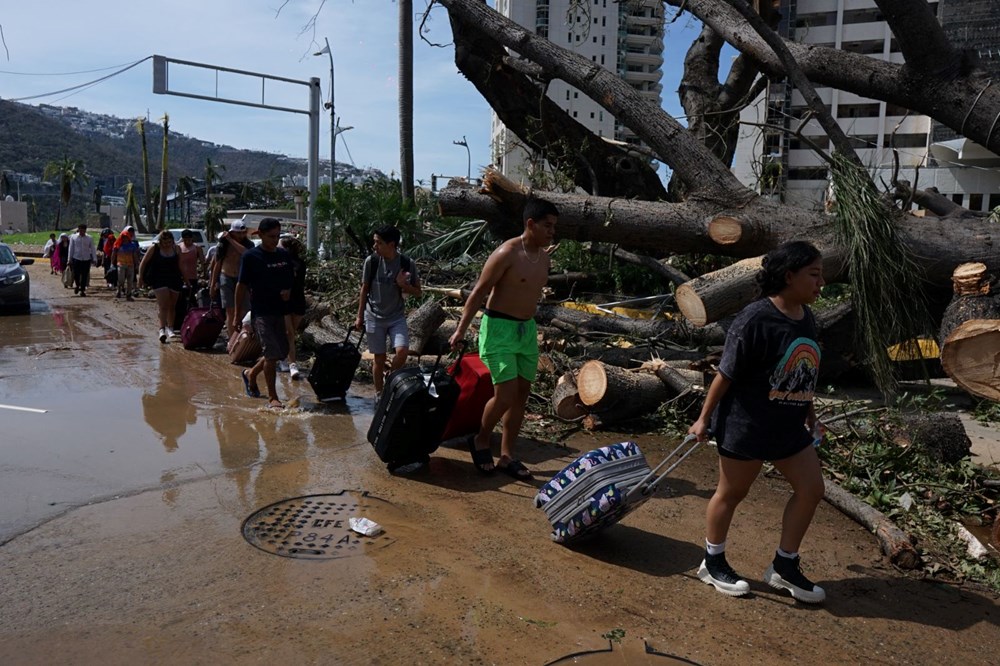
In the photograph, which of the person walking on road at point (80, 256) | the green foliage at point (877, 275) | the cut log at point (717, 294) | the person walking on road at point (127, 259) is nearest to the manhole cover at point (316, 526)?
the cut log at point (717, 294)

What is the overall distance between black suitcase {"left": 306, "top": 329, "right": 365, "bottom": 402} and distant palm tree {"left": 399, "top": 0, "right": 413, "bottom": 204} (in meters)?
12.3

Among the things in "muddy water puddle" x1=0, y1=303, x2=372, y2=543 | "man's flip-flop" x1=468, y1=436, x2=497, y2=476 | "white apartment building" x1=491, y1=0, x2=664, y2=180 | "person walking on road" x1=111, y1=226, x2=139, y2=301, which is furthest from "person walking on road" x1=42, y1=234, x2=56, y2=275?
"white apartment building" x1=491, y1=0, x2=664, y2=180

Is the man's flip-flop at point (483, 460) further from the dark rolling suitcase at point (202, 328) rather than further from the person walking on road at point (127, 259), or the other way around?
the person walking on road at point (127, 259)

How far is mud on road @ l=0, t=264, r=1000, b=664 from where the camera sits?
3426 millimetres

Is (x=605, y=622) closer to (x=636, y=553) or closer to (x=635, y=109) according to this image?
(x=636, y=553)

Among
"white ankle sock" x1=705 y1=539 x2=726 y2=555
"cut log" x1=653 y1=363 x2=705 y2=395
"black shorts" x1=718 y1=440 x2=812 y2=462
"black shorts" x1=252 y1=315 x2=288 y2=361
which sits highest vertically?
"black shorts" x1=252 y1=315 x2=288 y2=361

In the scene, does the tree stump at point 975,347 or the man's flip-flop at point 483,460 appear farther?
the tree stump at point 975,347

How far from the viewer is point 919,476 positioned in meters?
5.59

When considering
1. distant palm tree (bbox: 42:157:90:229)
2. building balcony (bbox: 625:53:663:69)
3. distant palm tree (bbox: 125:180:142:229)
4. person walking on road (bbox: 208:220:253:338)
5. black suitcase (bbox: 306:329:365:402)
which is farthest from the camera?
building balcony (bbox: 625:53:663:69)

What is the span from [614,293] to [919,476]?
599cm

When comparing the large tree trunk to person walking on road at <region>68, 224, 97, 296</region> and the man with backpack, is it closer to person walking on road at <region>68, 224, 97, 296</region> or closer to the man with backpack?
the man with backpack

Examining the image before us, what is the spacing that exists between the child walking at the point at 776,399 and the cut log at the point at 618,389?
2827 millimetres

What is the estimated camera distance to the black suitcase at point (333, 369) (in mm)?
7855

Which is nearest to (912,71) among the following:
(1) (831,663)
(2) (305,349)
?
(1) (831,663)
